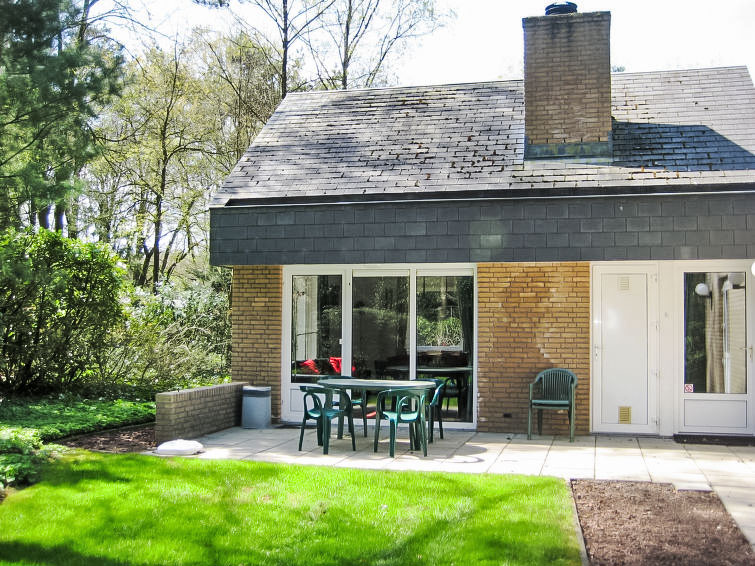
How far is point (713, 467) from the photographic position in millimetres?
7957

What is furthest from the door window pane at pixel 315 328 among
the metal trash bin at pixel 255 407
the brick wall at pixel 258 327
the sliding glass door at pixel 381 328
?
the metal trash bin at pixel 255 407

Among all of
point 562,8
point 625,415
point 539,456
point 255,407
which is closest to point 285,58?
point 562,8

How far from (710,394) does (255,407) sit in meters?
6.37

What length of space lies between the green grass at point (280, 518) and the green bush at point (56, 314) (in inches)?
198

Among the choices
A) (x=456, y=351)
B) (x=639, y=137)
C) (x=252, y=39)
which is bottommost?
(x=456, y=351)

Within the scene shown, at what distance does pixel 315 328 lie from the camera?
11359mm

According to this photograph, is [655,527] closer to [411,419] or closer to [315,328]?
[411,419]

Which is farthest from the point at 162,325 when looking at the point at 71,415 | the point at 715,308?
the point at 715,308

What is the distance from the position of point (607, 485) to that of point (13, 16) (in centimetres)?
760

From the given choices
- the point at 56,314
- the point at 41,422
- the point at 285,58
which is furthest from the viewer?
the point at 285,58

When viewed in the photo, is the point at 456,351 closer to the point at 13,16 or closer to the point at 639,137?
the point at 639,137

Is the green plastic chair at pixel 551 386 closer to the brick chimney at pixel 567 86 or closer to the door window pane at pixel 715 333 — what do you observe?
the door window pane at pixel 715 333

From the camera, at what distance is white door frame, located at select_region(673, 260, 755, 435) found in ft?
32.4

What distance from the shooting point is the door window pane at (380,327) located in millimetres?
11008
